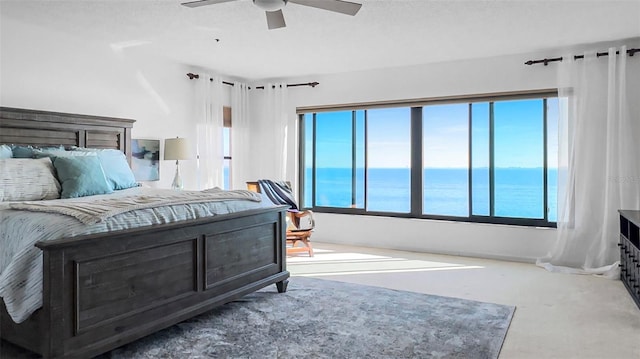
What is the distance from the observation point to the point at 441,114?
6.87 metres

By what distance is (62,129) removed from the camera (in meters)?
4.23

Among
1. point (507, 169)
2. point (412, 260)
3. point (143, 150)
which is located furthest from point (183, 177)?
point (507, 169)

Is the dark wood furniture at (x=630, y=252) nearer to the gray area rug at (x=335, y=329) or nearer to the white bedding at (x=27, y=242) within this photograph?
the gray area rug at (x=335, y=329)

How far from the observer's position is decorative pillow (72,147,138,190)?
3990 millimetres

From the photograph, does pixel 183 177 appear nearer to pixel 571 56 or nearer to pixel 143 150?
pixel 143 150

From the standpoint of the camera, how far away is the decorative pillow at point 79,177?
3.44 metres

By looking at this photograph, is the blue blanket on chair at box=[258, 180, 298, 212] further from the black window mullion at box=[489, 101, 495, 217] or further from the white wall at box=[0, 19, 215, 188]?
the black window mullion at box=[489, 101, 495, 217]

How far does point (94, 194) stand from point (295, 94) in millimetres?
3468

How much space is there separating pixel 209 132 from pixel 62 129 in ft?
6.38

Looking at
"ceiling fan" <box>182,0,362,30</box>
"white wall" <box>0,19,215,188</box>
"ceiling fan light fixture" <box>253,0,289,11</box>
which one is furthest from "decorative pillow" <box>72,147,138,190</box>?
"ceiling fan light fixture" <box>253,0,289,11</box>

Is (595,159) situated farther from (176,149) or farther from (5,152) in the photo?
(5,152)

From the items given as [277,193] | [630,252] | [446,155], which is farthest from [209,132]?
[630,252]

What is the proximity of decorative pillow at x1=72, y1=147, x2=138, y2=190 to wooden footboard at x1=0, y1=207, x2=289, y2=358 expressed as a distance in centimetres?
141

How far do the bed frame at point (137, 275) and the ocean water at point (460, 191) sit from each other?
2.73 metres
